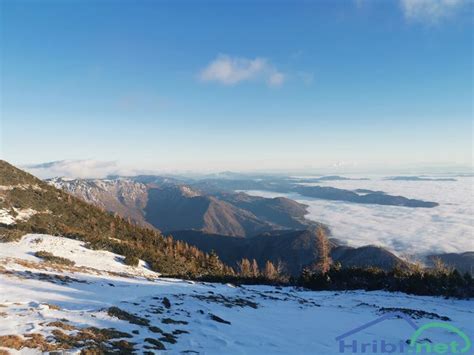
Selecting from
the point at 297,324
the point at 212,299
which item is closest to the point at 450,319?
the point at 297,324

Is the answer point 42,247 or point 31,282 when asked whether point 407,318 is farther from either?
point 42,247

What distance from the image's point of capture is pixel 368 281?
3209 centimetres

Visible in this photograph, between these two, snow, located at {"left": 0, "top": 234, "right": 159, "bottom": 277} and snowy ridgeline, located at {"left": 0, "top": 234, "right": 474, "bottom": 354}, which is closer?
snowy ridgeline, located at {"left": 0, "top": 234, "right": 474, "bottom": 354}

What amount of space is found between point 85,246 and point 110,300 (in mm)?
21255

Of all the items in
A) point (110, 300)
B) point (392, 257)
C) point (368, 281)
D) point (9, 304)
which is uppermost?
point (9, 304)

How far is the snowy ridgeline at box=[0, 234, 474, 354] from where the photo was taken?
11.0m

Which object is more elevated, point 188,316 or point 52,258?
point 188,316

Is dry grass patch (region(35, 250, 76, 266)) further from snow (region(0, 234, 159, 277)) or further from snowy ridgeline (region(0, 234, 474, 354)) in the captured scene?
snowy ridgeline (region(0, 234, 474, 354))

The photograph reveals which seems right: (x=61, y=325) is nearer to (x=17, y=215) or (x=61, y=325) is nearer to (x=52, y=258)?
(x=52, y=258)

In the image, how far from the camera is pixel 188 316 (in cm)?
1605

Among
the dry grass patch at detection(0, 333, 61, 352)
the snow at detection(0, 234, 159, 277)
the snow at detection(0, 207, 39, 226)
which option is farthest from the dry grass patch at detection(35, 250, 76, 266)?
the dry grass patch at detection(0, 333, 61, 352)

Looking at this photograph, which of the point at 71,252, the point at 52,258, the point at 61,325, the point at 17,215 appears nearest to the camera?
the point at 61,325

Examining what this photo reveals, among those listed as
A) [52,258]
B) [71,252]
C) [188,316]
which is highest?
[188,316]

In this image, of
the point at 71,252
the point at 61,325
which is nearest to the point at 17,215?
the point at 71,252
